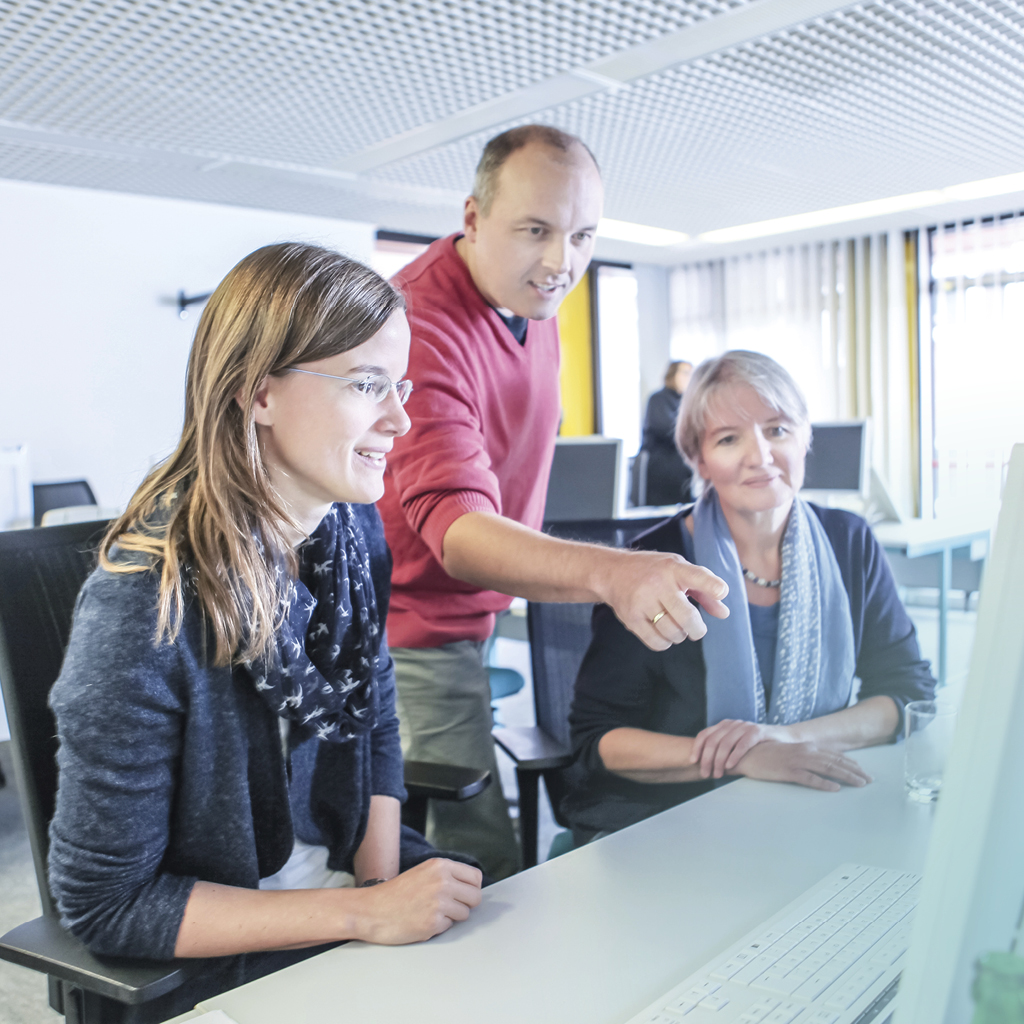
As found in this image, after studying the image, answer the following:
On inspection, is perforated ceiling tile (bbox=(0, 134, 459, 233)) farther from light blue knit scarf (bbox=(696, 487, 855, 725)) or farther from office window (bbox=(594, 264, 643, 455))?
light blue knit scarf (bbox=(696, 487, 855, 725))

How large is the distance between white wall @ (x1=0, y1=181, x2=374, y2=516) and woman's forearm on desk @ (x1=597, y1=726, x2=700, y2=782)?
11.8 feet

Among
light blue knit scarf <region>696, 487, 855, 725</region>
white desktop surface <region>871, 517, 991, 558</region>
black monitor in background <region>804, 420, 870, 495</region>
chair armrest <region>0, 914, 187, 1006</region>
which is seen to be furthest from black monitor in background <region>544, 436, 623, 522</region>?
chair armrest <region>0, 914, 187, 1006</region>

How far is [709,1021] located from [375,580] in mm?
779

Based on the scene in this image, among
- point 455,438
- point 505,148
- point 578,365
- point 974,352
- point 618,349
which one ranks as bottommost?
point 455,438

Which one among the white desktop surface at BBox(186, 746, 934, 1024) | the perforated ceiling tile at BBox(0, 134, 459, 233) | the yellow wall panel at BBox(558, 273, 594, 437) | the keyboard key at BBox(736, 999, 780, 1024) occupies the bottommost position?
the white desktop surface at BBox(186, 746, 934, 1024)

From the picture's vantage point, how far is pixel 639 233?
666 centimetres

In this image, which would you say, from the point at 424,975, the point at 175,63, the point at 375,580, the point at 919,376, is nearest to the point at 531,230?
the point at 375,580

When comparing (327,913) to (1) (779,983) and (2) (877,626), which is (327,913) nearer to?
(1) (779,983)

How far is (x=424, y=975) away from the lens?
827 mm

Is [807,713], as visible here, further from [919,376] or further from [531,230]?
[919,376]

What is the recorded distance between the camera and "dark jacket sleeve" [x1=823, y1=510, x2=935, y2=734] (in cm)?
158

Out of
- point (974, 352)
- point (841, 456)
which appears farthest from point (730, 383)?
point (974, 352)

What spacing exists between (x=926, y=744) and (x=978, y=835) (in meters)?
0.88

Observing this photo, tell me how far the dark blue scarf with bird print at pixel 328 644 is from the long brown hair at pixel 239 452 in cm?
4
